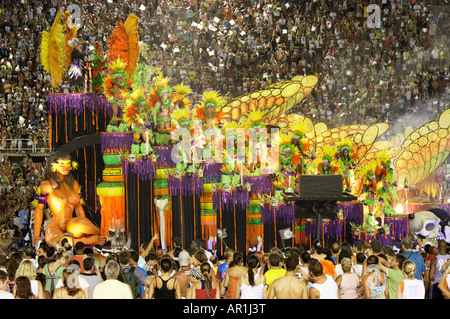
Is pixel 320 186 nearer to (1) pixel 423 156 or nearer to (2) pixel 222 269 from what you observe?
(2) pixel 222 269

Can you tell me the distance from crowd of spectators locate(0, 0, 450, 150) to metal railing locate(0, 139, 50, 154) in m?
0.73

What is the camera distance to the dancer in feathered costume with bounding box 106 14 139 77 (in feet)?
43.0

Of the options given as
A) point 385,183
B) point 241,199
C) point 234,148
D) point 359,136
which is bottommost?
point 241,199

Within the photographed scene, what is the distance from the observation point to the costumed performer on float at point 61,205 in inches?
476

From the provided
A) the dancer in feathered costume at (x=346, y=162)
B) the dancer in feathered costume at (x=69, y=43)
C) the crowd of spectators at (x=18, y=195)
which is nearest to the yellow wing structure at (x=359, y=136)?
the dancer in feathered costume at (x=346, y=162)

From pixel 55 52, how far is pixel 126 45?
1260 mm

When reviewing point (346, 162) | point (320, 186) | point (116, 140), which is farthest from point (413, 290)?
point (116, 140)

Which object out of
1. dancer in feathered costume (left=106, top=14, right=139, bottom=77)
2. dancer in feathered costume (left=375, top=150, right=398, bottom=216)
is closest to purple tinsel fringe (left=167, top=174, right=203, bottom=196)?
dancer in feathered costume (left=106, top=14, right=139, bottom=77)

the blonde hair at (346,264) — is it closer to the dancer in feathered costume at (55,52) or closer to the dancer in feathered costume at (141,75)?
the dancer in feathered costume at (141,75)

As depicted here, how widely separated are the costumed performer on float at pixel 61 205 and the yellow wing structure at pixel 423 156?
18.8 feet

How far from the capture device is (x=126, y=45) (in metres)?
13.2

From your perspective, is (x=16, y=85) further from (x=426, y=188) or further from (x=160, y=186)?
(x=426, y=188)

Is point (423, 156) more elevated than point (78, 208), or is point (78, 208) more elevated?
point (423, 156)

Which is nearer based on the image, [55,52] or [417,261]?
[417,261]
